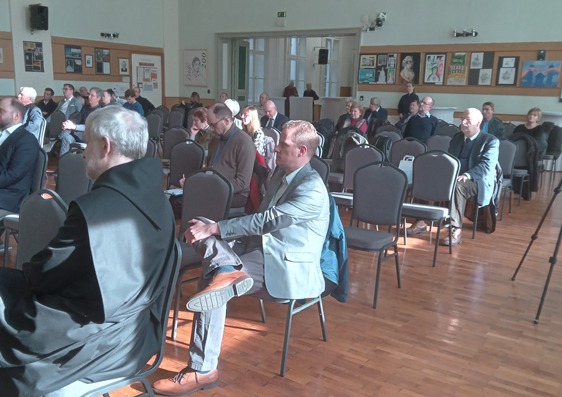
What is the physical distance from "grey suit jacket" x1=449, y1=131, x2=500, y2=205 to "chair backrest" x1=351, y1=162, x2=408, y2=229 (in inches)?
65.3

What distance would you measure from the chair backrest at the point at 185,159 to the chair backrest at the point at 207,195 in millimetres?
1516

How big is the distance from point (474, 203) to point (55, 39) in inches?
425

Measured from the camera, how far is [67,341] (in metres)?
1.58

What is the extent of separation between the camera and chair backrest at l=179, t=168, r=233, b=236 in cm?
315

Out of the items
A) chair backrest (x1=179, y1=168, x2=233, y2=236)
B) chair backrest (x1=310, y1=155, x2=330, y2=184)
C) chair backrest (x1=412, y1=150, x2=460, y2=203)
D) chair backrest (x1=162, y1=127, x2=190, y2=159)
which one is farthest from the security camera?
chair backrest (x1=179, y1=168, x2=233, y2=236)

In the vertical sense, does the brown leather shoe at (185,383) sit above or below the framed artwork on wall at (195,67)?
below

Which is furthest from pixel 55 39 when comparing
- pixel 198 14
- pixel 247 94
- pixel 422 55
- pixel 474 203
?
pixel 474 203

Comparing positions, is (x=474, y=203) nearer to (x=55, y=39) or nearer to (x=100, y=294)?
(x=100, y=294)

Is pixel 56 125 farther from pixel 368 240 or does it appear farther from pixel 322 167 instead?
pixel 368 240

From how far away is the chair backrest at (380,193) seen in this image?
151 inches

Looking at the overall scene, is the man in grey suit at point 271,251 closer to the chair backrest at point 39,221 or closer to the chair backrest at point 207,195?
the chair backrest at point 207,195

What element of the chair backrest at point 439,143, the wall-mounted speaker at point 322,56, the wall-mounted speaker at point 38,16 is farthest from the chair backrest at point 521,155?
the wall-mounted speaker at point 322,56

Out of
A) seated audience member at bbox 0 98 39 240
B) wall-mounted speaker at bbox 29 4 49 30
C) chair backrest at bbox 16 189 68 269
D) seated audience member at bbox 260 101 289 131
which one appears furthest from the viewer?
wall-mounted speaker at bbox 29 4 49 30

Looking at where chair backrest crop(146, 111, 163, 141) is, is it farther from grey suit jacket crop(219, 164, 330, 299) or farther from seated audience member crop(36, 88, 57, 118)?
grey suit jacket crop(219, 164, 330, 299)
